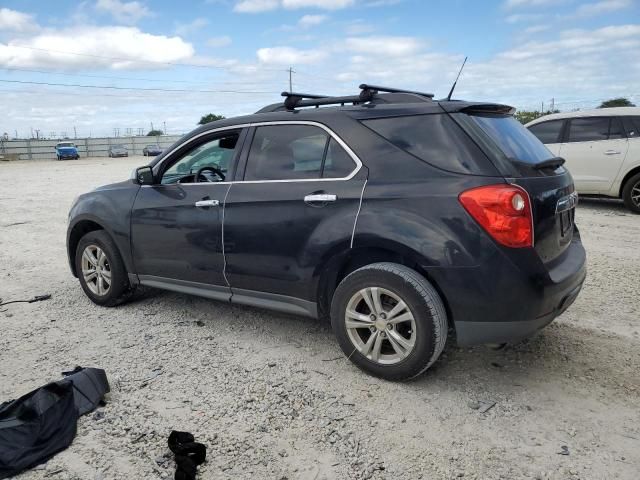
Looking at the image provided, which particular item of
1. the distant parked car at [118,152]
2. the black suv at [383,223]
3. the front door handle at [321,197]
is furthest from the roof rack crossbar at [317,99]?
the distant parked car at [118,152]

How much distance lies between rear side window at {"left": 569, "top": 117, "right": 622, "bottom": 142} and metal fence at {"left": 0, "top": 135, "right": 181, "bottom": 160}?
4775 cm

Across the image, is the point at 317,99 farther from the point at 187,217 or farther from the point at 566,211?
the point at 566,211

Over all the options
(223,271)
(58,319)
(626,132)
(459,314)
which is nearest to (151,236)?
(223,271)

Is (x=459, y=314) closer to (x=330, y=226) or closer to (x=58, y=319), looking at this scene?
(x=330, y=226)

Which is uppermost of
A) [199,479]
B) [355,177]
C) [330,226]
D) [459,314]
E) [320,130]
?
[320,130]

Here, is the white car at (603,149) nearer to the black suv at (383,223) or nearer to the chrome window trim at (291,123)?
the black suv at (383,223)

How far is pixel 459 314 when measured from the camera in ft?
10.2

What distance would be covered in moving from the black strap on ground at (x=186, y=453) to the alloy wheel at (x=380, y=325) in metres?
1.19

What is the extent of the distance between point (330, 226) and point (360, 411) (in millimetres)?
1157

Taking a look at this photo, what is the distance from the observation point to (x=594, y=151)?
9.41 m

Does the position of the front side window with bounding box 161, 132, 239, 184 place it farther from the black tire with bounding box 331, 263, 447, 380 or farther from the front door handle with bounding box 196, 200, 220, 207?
the black tire with bounding box 331, 263, 447, 380

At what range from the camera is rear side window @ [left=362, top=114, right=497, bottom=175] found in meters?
3.11

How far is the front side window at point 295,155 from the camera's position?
3559 millimetres

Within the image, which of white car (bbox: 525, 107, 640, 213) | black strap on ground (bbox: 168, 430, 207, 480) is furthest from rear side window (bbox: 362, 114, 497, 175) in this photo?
white car (bbox: 525, 107, 640, 213)
